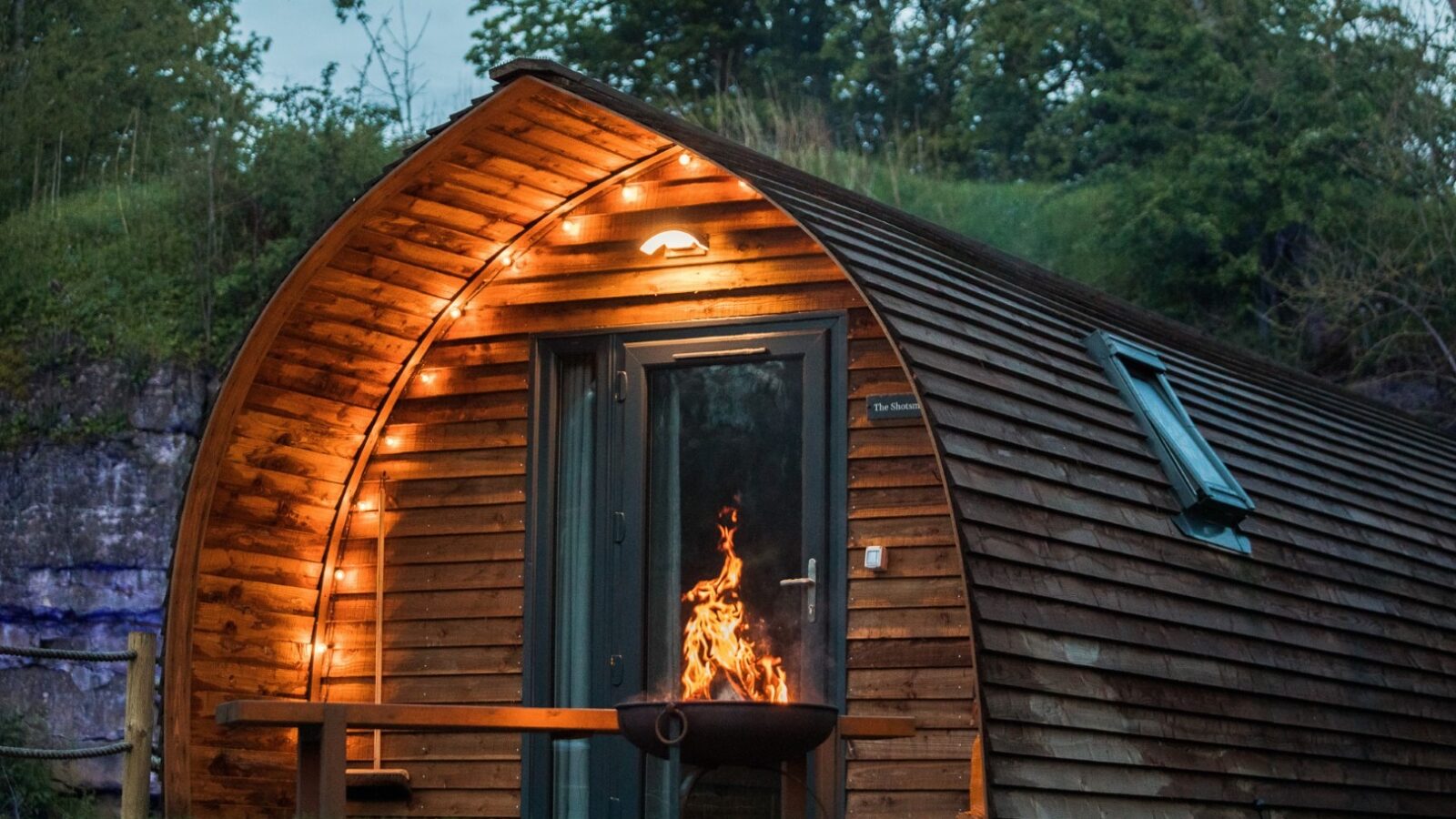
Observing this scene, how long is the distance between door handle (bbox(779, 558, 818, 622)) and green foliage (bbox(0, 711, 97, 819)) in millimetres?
5787

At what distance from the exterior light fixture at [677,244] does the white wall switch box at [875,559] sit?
4.88ft

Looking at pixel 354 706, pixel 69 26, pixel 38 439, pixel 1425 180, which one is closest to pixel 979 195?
pixel 1425 180

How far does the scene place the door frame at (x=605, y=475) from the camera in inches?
286

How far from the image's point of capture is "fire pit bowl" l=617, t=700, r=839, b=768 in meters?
5.15

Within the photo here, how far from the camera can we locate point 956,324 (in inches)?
264

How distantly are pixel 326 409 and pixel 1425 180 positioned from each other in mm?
11273

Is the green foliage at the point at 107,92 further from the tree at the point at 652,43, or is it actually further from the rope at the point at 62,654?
the rope at the point at 62,654

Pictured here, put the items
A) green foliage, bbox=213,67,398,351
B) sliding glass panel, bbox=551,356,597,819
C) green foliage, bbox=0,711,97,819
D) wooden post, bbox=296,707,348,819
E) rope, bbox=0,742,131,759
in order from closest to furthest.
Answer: wooden post, bbox=296,707,348,819 < rope, bbox=0,742,131,759 < sliding glass panel, bbox=551,356,597,819 < green foliage, bbox=0,711,97,819 < green foliage, bbox=213,67,398,351

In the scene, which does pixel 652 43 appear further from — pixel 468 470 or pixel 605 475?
pixel 605 475

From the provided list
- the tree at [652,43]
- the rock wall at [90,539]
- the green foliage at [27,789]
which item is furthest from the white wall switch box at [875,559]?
the tree at [652,43]

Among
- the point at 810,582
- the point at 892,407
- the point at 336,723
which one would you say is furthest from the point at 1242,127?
the point at 336,723

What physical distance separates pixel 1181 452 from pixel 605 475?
2431 mm

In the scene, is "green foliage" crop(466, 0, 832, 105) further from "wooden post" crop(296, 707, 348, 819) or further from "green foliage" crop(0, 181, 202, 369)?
"wooden post" crop(296, 707, 348, 819)

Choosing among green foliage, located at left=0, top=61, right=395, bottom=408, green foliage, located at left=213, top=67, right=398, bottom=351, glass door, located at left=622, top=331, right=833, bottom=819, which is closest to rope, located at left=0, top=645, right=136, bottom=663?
glass door, located at left=622, top=331, right=833, bottom=819
